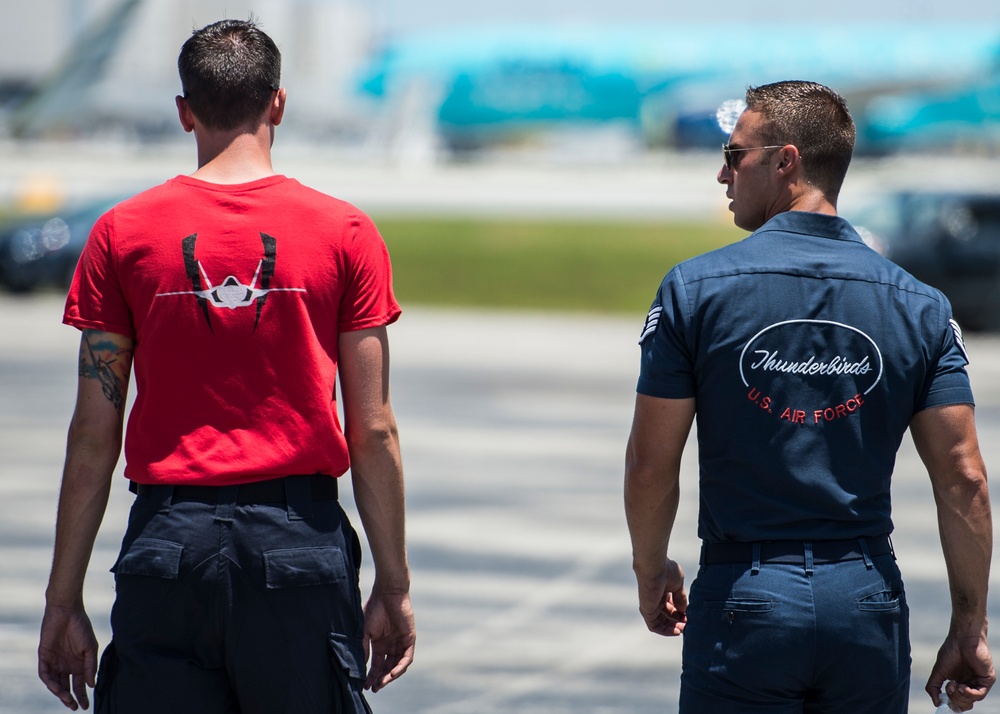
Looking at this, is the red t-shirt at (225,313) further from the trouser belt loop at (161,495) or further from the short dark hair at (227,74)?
the short dark hair at (227,74)

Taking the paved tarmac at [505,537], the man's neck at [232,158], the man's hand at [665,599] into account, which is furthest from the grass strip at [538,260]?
the man's neck at [232,158]

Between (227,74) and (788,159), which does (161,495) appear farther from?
(788,159)

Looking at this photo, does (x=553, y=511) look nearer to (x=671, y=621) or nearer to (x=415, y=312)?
(x=671, y=621)

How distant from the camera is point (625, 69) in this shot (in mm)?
57969

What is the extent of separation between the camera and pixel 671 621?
10.4 ft

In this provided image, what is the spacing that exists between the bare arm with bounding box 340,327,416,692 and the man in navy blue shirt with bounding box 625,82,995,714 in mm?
560

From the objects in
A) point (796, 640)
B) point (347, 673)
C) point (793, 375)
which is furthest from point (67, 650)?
point (793, 375)

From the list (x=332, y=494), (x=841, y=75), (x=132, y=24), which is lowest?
(x=332, y=494)

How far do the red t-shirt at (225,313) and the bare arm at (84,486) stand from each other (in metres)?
0.07

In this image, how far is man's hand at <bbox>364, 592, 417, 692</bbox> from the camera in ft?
9.96

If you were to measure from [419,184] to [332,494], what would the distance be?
3656cm

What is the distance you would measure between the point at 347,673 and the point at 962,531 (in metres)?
1.44

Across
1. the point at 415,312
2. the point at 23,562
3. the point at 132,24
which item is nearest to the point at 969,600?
the point at 23,562

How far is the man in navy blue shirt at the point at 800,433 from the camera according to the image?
2768 millimetres
